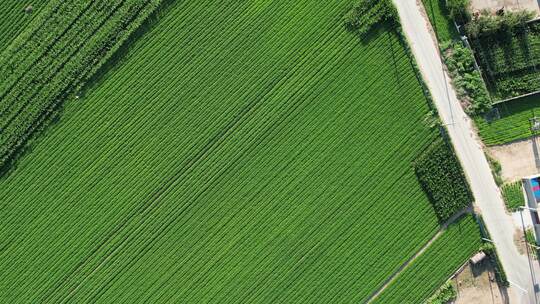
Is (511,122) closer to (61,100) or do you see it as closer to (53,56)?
(61,100)

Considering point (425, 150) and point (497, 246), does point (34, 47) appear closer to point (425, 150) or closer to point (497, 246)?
point (425, 150)

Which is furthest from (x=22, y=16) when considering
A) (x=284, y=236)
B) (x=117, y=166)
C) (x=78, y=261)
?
(x=284, y=236)

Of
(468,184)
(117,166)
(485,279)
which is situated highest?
(117,166)

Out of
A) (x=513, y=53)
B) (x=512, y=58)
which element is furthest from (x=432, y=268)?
(x=513, y=53)

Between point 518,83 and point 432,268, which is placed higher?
point 518,83

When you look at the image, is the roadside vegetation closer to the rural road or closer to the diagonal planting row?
the rural road

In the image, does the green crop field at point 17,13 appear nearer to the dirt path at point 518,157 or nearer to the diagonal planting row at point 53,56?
the diagonal planting row at point 53,56
